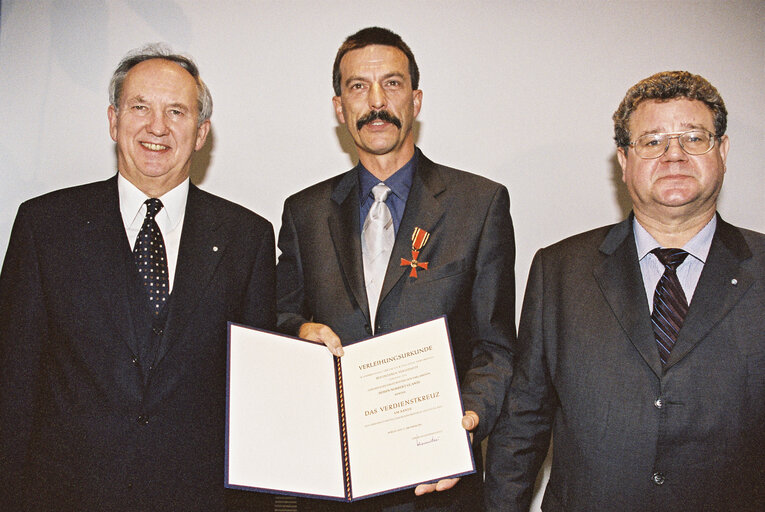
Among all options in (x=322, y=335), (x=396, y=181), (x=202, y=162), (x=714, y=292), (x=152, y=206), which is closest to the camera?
(x=714, y=292)

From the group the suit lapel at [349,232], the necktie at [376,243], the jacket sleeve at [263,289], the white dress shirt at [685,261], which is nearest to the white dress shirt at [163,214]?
the jacket sleeve at [263,289]

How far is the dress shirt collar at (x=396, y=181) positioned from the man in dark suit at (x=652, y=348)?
565mm

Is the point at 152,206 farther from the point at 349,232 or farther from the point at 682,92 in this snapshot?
the point at 682,92

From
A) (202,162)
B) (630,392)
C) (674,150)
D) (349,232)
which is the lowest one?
(630,392)

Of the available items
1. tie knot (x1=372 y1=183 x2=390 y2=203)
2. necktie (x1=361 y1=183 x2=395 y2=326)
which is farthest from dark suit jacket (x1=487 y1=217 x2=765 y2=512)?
tie knot (x1=372 y1=183 x2=390 y2=203)

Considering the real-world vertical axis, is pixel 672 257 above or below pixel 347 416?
above

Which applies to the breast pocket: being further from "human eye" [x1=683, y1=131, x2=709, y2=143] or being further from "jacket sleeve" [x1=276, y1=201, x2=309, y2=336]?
"human eye" [x1=683, y1=131, x2=709, y2=143]

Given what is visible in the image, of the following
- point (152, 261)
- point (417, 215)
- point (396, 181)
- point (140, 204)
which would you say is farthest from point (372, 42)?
point (152, 261)

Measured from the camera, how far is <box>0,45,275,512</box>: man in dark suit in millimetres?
2033

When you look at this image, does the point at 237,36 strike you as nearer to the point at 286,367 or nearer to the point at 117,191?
the point at 117,191

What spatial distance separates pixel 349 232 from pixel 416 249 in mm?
288

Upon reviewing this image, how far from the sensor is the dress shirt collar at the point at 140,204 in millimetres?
2275

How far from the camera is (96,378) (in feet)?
6.73

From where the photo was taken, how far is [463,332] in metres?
2.32
